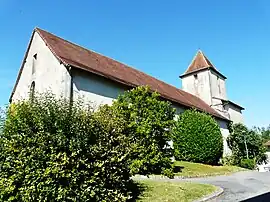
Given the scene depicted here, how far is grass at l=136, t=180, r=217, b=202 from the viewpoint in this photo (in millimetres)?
8703

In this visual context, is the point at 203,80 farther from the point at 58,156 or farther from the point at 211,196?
the point at 58,156

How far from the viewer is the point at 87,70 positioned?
18328 mm

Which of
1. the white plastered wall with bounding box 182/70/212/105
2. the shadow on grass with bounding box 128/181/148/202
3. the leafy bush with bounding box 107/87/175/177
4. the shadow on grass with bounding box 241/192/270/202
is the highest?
the white plastered wall with bounding box 182/70/212/105

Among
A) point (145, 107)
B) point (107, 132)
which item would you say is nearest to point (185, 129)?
point (145, 107)

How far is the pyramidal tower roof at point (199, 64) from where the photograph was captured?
1492 inches

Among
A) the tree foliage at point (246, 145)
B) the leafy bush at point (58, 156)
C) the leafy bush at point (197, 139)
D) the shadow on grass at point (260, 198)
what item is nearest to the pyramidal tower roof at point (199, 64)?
the tree foliage at point (246, 145)

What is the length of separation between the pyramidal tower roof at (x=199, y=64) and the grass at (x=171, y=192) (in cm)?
2892

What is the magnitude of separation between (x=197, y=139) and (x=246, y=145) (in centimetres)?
1340

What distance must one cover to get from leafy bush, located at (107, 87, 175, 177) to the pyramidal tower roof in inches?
919

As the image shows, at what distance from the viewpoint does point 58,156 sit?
6992 millimetres

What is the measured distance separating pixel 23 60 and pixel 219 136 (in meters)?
17.9

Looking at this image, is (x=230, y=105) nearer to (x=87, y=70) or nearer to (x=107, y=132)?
(x=87, y=70)

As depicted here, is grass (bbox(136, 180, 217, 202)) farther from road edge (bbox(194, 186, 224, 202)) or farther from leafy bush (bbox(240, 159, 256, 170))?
leafy bush (bbox(240, 159, 256, 170))

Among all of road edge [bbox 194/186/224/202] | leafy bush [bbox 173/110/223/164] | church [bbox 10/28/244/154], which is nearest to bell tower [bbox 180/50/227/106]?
church [bbox 10/28/244/154]
